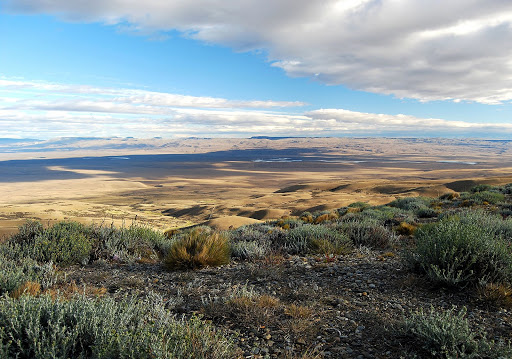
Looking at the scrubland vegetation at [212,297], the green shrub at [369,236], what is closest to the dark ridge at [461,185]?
the scrubland vegetation at [212,297]

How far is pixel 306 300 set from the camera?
4438mm

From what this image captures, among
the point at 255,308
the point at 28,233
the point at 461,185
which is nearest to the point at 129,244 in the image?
the point at 28,233

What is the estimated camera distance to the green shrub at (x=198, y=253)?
20.7 feet

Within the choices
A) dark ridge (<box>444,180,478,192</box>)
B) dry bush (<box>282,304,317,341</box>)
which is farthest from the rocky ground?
dark ridge (<box>444,180,478,192</box>)

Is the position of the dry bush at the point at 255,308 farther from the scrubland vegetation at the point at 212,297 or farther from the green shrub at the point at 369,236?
the green shrub at the point at 369,236

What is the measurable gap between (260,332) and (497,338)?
2.42 metres

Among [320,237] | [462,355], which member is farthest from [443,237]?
[320,237]

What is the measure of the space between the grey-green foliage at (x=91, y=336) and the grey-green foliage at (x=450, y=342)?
1850mm

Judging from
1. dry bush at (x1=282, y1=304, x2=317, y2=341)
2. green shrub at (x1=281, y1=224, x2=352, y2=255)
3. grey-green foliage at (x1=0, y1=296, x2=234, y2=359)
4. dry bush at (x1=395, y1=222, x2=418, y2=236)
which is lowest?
dry bush at (x1=395, y1=222, x2=418, y2=236)

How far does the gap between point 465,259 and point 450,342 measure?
6.32 feet

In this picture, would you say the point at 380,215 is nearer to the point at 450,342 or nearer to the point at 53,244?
the point at 450,342

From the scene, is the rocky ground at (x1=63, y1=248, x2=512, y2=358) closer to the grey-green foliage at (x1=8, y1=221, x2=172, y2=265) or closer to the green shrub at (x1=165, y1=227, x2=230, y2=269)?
the green shrub at (x1=165, y1=227, x2=230, y2=269)

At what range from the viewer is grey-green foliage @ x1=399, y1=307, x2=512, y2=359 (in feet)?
9.59

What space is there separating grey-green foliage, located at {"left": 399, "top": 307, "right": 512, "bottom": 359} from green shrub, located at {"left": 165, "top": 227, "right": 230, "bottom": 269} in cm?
387
